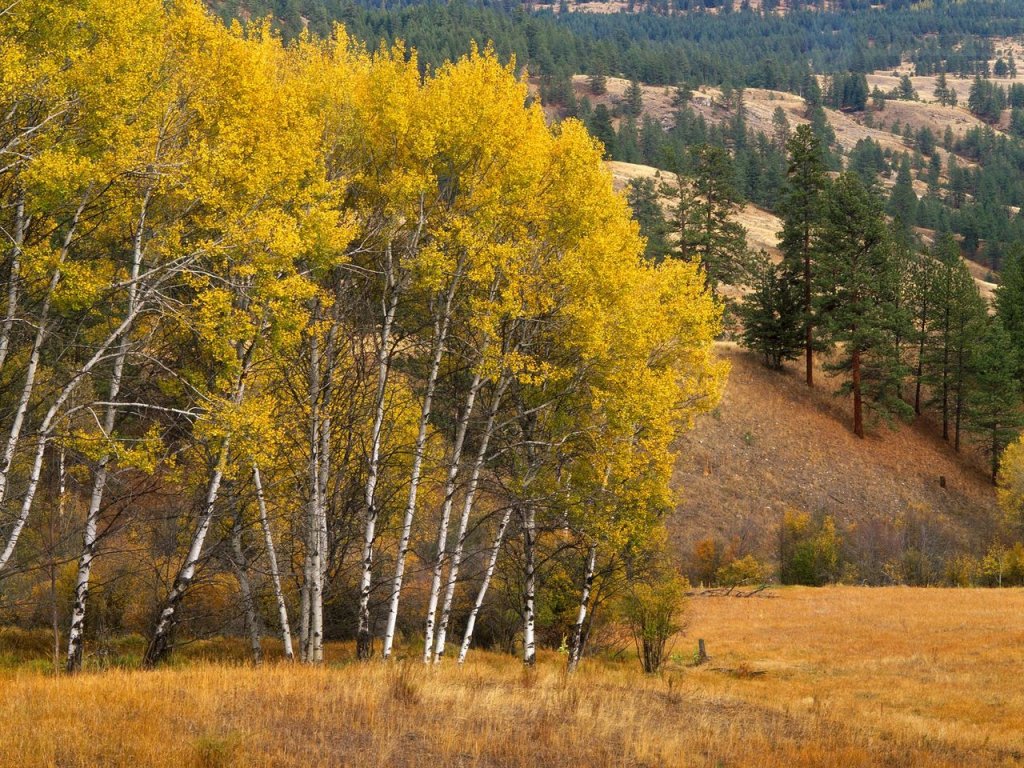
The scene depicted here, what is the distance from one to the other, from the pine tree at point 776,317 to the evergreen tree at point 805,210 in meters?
0.59

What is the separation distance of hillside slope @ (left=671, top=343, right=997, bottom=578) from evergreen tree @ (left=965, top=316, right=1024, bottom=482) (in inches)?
105

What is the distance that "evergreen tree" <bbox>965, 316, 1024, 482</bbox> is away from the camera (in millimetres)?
53500

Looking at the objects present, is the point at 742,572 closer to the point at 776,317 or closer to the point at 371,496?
the point at 776,317

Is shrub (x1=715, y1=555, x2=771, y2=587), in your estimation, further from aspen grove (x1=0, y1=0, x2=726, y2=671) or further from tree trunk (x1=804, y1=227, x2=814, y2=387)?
aspen grove (x1=0, y1=0, x2=726, y2=671)

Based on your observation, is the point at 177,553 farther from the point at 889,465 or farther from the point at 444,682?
the point at 889,465

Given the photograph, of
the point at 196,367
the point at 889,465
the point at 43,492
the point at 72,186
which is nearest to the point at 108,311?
the point at 196,367

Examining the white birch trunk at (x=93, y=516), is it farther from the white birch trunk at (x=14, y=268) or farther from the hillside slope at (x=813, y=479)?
the hillside slope at (x=813, y=479)

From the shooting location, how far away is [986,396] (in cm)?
5350

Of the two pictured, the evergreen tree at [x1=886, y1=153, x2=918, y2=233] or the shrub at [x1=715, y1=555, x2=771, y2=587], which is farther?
the evergreen tree at [x1=886, y1=153, x2=918, y2=233]

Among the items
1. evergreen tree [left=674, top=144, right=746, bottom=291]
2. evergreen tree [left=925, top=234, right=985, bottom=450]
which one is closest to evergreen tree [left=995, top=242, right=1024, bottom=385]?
evergreen tree [left=925, top=234, right=985, bottom=450]

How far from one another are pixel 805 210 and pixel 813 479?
1773 cm

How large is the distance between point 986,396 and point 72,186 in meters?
56.0

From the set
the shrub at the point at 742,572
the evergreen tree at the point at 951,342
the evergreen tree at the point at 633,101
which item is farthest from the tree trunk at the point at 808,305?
the evergreen tree at the point at 633,101

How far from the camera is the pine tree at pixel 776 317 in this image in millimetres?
55719
